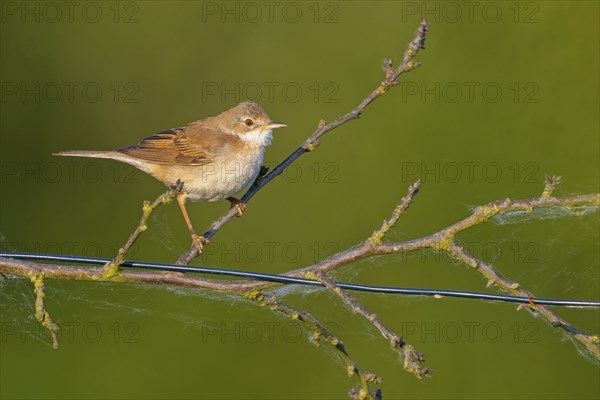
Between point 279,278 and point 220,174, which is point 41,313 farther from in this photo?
point 220,174

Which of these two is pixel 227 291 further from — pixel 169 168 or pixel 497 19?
pixel 497 19

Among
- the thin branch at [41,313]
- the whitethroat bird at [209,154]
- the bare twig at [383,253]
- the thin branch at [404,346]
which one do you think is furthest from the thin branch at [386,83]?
the thin branch at [404,346]

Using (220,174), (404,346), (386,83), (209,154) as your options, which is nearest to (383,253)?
(404,346)

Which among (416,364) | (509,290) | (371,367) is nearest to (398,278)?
(371,367)

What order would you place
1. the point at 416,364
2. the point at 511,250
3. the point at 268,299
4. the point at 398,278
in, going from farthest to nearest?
1. the point at 398,278
2. the point at 511,250
3. the point at 268,299
4. the point at 416,364

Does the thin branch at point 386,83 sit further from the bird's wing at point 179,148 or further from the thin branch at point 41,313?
the bird's wing at point 179,148

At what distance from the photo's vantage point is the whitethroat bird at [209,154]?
4805mm

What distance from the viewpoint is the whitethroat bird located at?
4805 millimetres

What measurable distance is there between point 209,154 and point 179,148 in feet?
0.71

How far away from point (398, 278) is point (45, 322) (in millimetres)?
3547

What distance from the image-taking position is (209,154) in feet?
16.6

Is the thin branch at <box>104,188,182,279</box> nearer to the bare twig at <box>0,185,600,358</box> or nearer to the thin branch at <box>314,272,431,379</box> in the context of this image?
the bare twig at <box>0,185,600,358</box>

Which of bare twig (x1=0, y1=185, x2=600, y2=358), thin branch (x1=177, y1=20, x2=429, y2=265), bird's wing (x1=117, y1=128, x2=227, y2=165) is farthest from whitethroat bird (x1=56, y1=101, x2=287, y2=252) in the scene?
bare twig (x1=0, y1=185, x2=600, y2=358)

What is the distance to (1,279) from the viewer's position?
3.07 m
